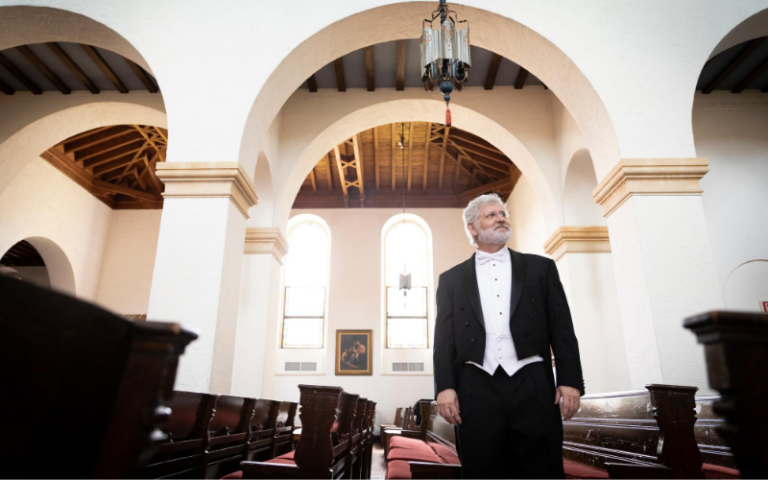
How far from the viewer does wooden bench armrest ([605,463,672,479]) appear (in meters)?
1.83

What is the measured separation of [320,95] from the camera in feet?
23.9

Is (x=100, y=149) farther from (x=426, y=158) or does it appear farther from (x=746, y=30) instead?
(x=746, y=30)

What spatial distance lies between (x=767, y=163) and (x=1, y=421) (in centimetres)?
830

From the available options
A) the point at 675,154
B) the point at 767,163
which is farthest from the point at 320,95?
the point at 767,163

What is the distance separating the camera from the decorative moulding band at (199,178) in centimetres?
434

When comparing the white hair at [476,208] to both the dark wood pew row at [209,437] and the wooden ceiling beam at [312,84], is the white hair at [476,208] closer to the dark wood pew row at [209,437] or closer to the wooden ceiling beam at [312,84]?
the dark wood pew row at [209,437]

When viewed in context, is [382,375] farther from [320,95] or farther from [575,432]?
[575,432]

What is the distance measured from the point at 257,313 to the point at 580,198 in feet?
15.6

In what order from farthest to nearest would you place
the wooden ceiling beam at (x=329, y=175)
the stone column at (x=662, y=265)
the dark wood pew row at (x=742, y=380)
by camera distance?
1. the wooden ceiling beam at (x=329, y=175)
2. the stone column at (x=662, y=265)
3. the dark wood pew row at (x=742, y=380)

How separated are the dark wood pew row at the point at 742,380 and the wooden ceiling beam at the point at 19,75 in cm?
811

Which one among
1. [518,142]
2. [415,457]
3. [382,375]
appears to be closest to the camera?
[415,457]

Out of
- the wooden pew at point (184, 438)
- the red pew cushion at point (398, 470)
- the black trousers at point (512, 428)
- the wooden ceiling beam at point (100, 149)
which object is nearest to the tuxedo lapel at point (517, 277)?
the black trousers at point (512, 428)

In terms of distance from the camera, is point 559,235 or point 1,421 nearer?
point 1,421

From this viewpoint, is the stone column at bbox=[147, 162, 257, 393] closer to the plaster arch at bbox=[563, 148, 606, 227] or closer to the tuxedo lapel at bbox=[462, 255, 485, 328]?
the tuxedo lapel at bbox=[462, 255, 485, 328]
